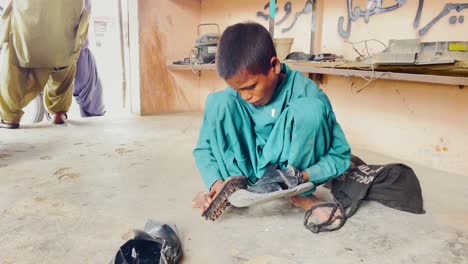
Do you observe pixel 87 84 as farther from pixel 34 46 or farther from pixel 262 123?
pixel 262 123

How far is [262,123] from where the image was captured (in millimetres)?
1309

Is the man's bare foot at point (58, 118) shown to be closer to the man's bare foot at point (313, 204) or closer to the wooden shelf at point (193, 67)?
the wooden shelf at point (193, 67)

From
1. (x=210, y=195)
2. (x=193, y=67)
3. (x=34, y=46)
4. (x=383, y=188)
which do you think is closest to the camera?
(x=210, y=195)

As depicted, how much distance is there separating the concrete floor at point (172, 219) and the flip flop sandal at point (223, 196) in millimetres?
35

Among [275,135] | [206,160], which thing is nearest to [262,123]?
[275,135]

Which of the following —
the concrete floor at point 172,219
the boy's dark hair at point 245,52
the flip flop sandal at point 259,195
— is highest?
the boy's dark hair at point 245,52

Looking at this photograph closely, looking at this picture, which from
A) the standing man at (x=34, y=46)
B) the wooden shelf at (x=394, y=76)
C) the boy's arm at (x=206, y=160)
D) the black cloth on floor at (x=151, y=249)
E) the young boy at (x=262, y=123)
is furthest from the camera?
the standing man at (x=34, y=46)

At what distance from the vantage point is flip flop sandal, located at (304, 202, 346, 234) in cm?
123

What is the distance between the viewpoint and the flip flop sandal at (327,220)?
4.04ft

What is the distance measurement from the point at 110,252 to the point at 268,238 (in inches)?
18.4

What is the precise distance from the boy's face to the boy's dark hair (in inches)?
0.6

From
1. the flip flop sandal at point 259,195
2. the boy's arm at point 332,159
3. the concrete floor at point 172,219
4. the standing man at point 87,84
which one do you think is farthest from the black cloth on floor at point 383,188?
the standing man at point 87,84

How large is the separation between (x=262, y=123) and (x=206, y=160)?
0.24 meters

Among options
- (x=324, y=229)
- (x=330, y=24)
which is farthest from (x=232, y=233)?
(x=330, y=24)
